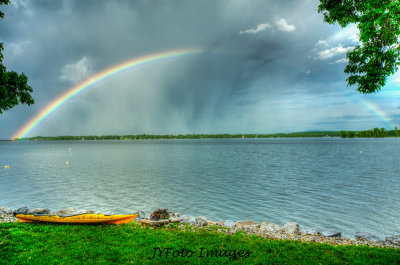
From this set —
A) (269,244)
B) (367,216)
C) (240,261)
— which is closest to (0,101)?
(240,261)

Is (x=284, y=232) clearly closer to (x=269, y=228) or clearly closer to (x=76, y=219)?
(x=269, y=228)

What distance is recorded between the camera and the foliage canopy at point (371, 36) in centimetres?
906

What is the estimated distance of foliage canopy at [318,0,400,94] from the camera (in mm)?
9062

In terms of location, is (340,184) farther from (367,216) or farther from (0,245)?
(0,245)

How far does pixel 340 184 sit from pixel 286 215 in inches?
755

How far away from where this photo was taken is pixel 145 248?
961cm

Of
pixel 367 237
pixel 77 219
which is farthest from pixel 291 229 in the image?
pixel 77 219

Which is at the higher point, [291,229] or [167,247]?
[167,247]

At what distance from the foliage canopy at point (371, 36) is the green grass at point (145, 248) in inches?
314

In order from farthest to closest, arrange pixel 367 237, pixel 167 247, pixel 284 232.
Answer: pixel 284 232 < pixel 367 237 < pixel 167 247

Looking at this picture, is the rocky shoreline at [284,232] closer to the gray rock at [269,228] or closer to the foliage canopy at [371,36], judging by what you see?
the gray rock at [269,228]

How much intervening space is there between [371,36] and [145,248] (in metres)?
13.7

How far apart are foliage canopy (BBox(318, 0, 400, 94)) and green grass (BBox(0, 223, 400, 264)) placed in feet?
26.2

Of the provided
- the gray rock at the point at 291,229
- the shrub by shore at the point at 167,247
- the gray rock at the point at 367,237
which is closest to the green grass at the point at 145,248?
the shrub by shore at the point at 167,247
